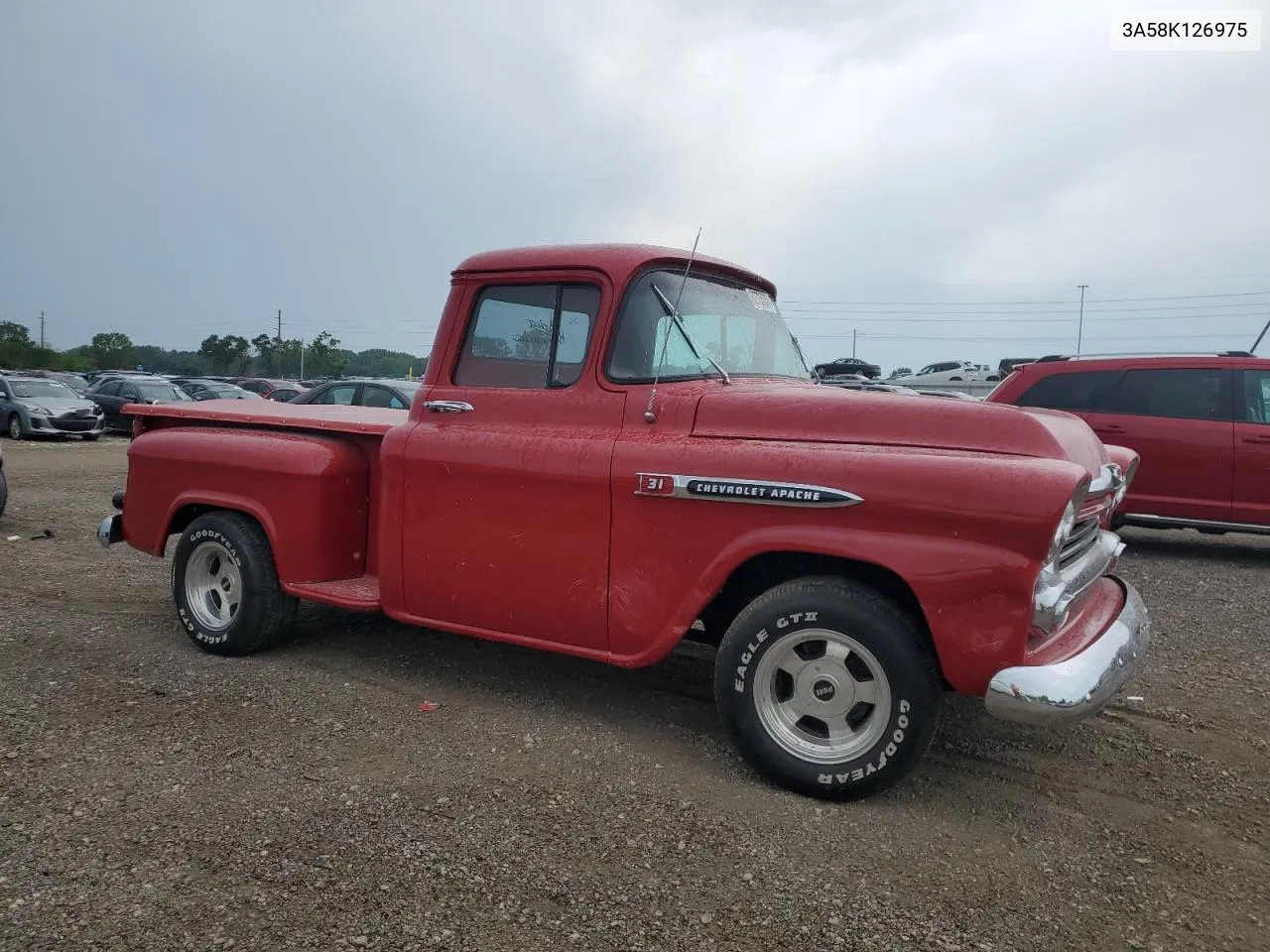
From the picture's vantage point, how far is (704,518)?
3.43 m

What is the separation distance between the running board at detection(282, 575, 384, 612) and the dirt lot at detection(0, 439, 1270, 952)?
1.39 feet

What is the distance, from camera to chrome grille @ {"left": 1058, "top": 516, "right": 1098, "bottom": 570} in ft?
10.9

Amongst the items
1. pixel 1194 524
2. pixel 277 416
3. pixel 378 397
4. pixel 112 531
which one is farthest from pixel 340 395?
pixel 1194 524

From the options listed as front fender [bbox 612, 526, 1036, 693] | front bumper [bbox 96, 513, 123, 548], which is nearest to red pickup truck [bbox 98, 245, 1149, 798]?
front fender [bbox 612, 526, 1036, 693]

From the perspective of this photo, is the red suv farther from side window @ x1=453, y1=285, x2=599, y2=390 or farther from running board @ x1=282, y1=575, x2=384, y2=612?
running board @ x1=282, y1=575, x2=384, y2=612

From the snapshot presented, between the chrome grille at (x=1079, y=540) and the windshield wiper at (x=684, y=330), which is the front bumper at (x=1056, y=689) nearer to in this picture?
the chrome grille at (x=1079, y=540)

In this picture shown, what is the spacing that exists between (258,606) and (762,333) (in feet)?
9.65

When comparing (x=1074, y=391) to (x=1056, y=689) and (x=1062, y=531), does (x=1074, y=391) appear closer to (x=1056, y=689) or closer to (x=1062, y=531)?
(x=1062, y=531)

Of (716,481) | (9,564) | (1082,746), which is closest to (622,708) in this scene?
(716,481)

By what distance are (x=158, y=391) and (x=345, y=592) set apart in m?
20.4

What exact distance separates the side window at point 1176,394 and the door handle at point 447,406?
22.1 ft

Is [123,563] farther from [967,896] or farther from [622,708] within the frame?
[967,896]

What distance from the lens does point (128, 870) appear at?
2.77 metres

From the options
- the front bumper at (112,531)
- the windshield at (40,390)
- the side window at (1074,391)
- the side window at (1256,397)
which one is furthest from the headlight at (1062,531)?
the windshield at (40,390)
